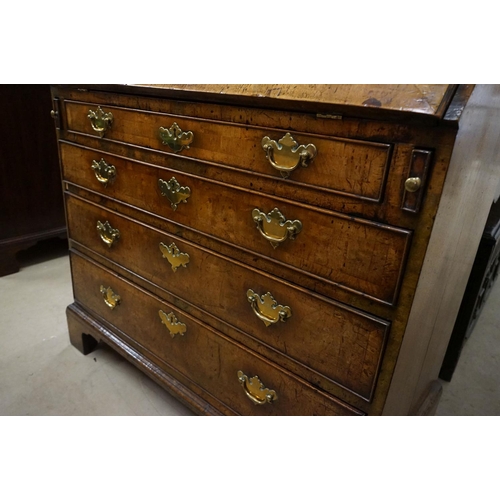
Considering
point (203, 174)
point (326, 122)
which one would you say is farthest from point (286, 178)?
point (203, 174)

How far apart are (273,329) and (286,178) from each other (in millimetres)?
336

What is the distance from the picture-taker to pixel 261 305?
0.87m

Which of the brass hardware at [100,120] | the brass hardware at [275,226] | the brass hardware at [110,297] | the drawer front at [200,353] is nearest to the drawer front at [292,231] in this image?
the brass hardware at [275,226]

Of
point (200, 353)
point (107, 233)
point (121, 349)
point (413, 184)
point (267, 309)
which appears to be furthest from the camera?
point (121, 349)

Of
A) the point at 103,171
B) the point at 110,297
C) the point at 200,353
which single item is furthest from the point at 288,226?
the point at 110,297

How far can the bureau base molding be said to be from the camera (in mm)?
1124

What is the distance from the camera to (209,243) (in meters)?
0.94

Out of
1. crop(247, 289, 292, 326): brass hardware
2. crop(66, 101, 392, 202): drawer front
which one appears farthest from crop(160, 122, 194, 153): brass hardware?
crop(247, 289, 292, 326): brass hardware

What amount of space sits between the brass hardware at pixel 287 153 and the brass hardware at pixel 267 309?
27 cm

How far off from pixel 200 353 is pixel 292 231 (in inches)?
19.6

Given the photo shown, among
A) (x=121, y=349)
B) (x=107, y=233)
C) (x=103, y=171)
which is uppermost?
(x=103, y=171)

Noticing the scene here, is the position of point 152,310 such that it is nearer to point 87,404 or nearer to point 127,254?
point 127,254

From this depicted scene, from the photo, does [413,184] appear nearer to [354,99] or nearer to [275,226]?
[354,99]

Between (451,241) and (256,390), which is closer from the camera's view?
(451,241)
